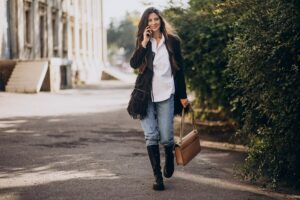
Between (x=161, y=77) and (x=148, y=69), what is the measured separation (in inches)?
6.6

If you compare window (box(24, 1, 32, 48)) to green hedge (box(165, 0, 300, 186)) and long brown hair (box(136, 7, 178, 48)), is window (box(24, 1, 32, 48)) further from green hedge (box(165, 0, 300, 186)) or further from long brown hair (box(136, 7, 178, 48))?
long brown hair (box(136, 7, 178, 48))

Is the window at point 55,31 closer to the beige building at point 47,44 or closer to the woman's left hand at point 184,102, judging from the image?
the beige building at point 47,44

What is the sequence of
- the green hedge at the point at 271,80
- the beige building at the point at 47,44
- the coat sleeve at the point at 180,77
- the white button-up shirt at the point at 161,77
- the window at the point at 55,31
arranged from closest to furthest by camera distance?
the green hedge at the point at 271,80 → the white button-up shirt at the point at 161,77 → the coat sleeve at the point at 180,77 → the beige building at the point at 47,44 → the window at the point at 55,31

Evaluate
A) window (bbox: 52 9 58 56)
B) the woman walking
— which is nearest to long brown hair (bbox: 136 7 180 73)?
the woman walking

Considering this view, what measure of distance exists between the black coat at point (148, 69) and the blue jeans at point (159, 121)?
95mm

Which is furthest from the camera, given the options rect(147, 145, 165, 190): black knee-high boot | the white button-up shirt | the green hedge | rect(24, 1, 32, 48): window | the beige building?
rect(24, 1, 32, 48): window

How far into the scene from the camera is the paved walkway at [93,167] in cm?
508

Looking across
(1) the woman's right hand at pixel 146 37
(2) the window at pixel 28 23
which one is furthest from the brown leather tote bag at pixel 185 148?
(2) the window at pixel 28 23

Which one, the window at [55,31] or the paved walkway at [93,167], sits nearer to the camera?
the paved walkway at [93,167]

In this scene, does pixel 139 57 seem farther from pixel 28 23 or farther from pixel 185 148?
pixel 28 23

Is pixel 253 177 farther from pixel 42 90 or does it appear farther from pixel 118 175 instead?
pixel 42 90

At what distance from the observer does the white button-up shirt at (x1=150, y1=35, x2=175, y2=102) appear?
17.3 feet

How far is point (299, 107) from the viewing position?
4969mm

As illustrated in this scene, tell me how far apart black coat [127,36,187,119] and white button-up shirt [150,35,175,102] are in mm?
44
